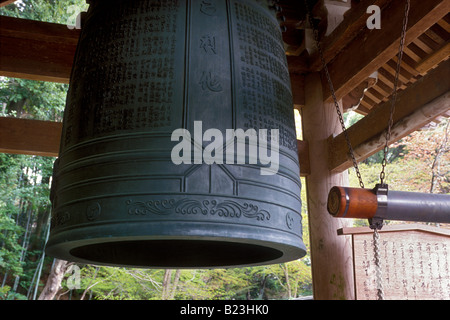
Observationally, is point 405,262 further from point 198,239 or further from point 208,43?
point 208,43

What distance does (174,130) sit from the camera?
1.42 meters

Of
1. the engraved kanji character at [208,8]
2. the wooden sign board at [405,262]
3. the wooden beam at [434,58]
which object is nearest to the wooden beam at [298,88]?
the wooden beam at [434,58]

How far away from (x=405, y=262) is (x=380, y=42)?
154 cm

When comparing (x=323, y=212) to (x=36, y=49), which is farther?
(x=323, y=212)

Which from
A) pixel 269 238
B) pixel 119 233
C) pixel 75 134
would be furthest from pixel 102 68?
pixel 269 238

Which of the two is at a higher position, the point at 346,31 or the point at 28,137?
the point at 346,31

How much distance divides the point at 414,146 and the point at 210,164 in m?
8.10

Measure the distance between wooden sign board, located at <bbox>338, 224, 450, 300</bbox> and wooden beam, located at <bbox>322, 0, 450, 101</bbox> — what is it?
1.09 metres

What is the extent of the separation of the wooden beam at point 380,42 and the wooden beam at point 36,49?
196 cm

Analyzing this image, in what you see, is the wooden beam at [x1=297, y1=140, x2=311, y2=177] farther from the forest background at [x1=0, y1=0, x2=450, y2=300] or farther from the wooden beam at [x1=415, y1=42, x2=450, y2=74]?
the forest background at [x1=0, y1=0, x2=450, y2=300]

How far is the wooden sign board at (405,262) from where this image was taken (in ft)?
9.41

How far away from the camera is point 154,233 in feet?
4.14

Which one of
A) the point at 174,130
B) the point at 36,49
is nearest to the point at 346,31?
the point at 174,130
